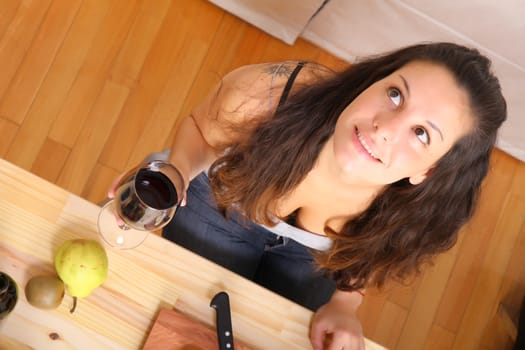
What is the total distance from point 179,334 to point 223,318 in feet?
0.25

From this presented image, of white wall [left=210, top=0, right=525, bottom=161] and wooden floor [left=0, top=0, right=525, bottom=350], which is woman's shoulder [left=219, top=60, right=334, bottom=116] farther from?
wooden floor [left=0, top=0, right=525, bottom=350]

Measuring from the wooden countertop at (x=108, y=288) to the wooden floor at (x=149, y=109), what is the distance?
0.82 m

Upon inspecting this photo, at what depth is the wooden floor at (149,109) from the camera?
1.67 metres

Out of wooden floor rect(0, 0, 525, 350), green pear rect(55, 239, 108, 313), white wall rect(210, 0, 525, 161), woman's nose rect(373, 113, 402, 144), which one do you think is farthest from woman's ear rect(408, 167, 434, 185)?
wooden floor rect(0, 0, 525, 350)

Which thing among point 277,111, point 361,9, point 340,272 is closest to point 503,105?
point 277,111

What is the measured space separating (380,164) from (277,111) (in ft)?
0.78

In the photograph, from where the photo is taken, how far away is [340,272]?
1182 millimetres

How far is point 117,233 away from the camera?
86 centimetres

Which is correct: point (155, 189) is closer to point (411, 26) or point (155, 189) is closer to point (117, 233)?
point (117, 233)

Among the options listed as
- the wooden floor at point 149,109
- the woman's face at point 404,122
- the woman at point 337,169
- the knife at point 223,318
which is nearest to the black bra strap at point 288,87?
the woman at point 337,169

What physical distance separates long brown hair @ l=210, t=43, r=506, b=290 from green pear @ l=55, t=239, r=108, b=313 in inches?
13.2

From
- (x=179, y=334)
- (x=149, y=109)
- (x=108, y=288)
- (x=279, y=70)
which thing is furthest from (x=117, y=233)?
(x=149, y=109)

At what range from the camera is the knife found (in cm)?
85

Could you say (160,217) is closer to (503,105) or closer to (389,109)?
(389,109)
